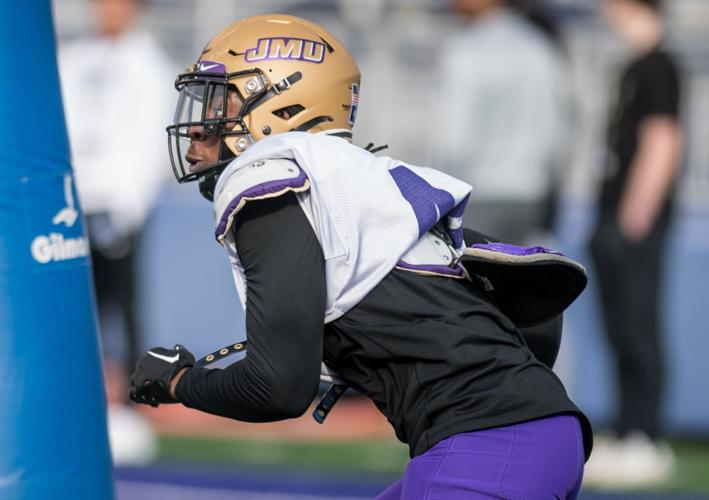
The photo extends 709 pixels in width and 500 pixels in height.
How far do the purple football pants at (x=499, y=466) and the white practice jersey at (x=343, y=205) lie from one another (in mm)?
343

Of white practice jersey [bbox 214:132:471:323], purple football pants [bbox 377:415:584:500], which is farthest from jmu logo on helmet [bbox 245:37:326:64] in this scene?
purple football pants [bbox 377:415:584:500]

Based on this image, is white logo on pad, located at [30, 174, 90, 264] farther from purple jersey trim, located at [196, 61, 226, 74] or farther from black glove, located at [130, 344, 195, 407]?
purple jersey trim, located at [196, 61, 226, 74]

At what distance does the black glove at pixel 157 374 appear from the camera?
113 inches

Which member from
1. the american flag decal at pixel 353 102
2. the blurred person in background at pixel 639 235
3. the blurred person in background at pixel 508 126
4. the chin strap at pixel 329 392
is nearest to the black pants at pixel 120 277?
the blurred person in background at pixel 508 126

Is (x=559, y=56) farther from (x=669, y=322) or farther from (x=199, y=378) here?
(x=199, y=378)

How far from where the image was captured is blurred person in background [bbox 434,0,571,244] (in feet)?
20.0

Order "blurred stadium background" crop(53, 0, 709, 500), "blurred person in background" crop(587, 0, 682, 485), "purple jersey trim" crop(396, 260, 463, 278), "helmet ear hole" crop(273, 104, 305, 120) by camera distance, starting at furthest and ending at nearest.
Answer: "blurred stadium background" crop(53, 0, 709, 500) → "blurred person in background" crop(587, 0, 682, 485) → "helmet ear hole" crop(273, 104, 305, 120) → "purple jersey trim" crop(396, 260, 463, 278)

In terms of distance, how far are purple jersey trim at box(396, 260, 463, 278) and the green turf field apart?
10.7ft

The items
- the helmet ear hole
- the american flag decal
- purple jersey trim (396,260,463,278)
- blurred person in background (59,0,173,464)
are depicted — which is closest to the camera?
→ purple jersey trim (396,260,463,278)

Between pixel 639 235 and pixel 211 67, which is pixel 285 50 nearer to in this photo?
pixel 211 67

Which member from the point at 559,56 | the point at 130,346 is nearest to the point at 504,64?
the point at 559,56

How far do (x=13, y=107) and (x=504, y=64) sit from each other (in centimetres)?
344

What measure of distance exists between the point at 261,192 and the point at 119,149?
13.1ft

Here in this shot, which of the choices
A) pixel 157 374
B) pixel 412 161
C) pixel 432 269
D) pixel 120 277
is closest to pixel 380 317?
pixel 432 269
